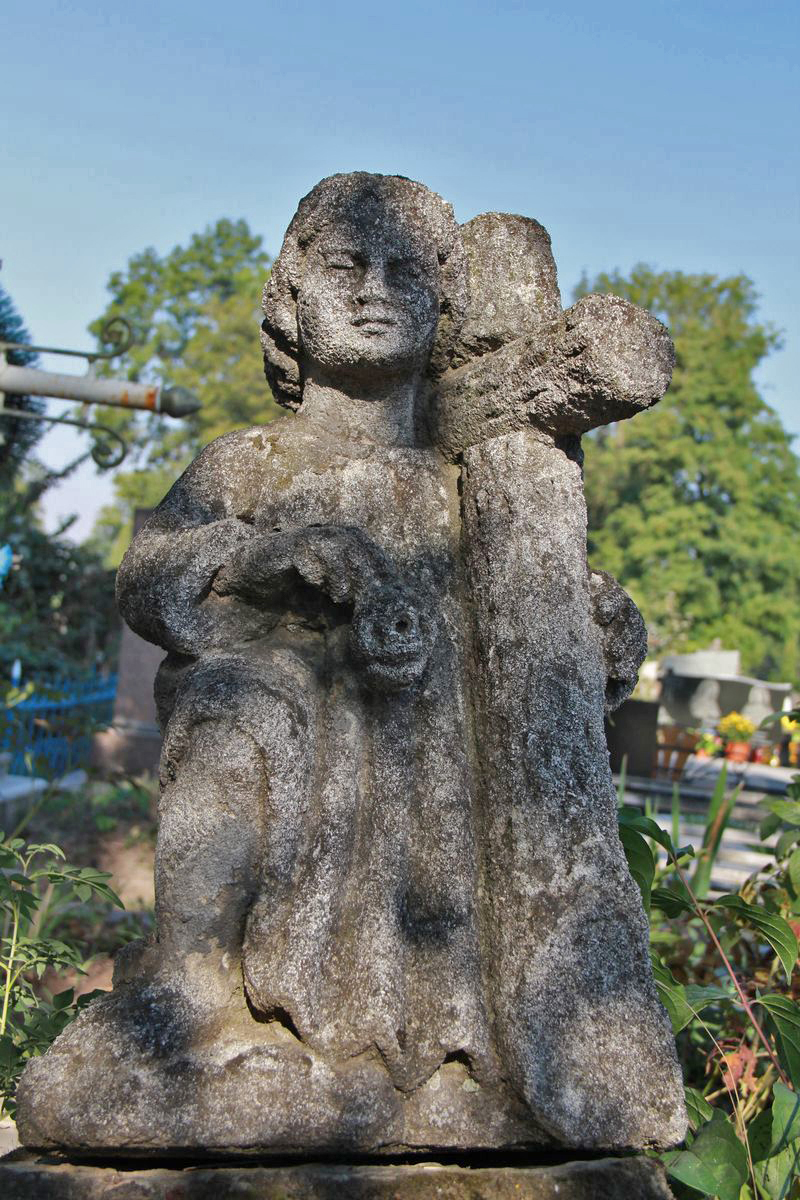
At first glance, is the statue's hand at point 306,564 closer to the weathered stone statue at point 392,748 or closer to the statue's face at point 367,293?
the weathered stone statue at point 392,748

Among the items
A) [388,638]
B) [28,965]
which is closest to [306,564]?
[388,638]

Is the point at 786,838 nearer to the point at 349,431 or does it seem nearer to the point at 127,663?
the point at 349,431

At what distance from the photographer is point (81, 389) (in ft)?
24.9

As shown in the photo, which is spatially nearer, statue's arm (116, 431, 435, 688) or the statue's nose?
statue's arm (116, 431, 435, 688)

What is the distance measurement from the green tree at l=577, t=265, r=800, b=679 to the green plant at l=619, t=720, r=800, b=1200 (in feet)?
72.2

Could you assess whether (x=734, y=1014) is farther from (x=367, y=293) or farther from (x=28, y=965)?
(x=367, y=293)

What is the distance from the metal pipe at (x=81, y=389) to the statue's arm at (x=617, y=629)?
565cm

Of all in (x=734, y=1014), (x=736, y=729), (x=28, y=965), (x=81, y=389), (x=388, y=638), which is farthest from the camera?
(x=736, y=729)

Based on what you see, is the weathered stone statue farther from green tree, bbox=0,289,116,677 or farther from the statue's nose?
green tree, bbox=0,289,116,677

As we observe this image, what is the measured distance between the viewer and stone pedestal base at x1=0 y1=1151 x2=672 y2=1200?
1959 mm

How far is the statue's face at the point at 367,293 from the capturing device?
2.73 metres

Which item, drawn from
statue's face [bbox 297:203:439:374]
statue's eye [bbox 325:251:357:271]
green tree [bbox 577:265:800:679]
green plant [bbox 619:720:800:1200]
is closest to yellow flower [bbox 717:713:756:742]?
green plant [bbox 619:720:800:1200]

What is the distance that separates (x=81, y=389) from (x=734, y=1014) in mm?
5933

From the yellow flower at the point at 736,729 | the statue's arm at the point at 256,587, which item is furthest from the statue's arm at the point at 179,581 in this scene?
the yellow flower at the point at 736,729
